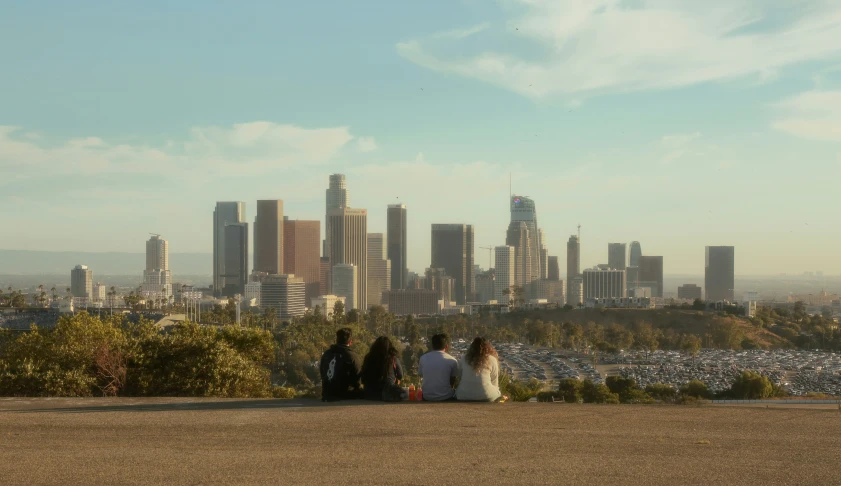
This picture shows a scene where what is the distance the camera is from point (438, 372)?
11.2 meters

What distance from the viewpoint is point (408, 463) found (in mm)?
7531

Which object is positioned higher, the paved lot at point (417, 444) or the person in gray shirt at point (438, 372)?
the person in gray shirt at point (438, 372)

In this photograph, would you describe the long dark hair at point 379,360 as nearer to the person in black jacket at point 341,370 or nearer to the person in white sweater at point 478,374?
the person in black jacket at point 341,370

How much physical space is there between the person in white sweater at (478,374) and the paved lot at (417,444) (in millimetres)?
250

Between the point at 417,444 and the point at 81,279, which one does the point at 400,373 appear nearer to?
the point at 417,444

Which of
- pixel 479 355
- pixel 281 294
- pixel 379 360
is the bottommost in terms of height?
pixel 281 294

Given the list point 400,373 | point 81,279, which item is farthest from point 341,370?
point 81,279

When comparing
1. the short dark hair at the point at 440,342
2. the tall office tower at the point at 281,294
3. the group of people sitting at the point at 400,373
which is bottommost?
the tall office tower at the point at 281,294

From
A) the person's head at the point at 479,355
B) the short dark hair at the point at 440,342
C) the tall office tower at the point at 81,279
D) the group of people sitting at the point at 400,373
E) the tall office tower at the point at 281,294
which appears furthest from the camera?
the tall office tower at the point at 281,294

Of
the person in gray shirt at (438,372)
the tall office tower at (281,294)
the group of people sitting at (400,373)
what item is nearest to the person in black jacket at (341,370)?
the group of people sitting at (400,373)

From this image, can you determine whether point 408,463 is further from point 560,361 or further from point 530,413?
point 560,361

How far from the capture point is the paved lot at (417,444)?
7.11 metres

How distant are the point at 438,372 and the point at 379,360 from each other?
32.7 inches

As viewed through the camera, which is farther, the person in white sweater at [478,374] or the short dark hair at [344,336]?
the short dark hair at [344,336]
